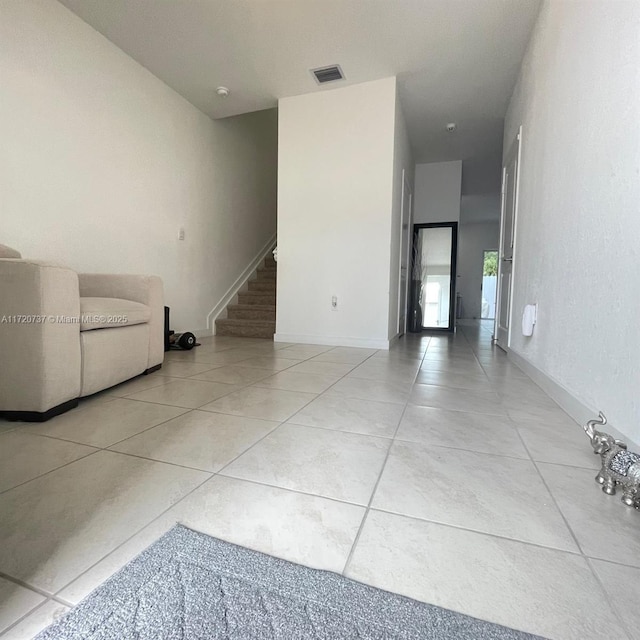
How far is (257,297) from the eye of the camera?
4.41m

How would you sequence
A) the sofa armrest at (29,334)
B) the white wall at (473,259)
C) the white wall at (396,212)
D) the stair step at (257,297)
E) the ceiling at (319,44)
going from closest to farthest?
the sofa armrest at (29,334) < the ceiling at (319,44) < the white wall at (396,212) < the stair step at (257,297) < the white wall at (473,259)

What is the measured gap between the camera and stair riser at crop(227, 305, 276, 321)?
414 cm

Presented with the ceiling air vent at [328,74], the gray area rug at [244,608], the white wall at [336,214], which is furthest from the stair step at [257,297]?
the gray area rug at [244,608]

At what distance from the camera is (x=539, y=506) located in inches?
30.7

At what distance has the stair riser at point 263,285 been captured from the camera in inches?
178

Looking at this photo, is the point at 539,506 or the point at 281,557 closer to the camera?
the point at 281,557

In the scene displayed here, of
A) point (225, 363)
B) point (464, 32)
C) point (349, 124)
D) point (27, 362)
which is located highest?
point (464, 32)

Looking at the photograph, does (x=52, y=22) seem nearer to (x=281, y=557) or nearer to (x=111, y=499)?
(x=111, y=499)

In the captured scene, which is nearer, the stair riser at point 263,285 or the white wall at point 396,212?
the white wall at point 396,212

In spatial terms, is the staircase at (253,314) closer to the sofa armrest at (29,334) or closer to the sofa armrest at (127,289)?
the sofa armrest at (127,289)

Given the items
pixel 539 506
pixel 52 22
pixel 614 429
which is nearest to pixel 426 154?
pixel 52 22

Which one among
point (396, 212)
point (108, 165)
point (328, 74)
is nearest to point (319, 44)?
point (328, 74)

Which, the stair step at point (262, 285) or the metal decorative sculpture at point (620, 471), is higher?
the stair step at point (262, 285)

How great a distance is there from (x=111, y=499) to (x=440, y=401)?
132 cm
